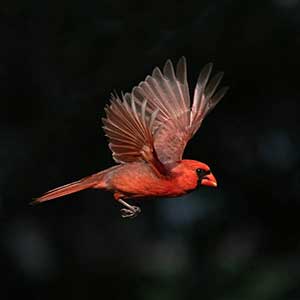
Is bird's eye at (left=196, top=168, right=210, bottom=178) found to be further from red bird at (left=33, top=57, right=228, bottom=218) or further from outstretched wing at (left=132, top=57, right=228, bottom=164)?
outstretched wing at (left=132, top=57, right=228, bottom=164)

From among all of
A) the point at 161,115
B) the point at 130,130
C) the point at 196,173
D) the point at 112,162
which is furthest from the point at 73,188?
the point at 112,162

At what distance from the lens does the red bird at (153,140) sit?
199 inches

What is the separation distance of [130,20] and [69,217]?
1554mm

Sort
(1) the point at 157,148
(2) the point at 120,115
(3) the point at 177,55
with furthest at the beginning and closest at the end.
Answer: (3) the point at 177,55
(1) the point at 157,148
(2) the point at 120,115

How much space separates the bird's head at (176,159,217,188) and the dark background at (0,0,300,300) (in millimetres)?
3093

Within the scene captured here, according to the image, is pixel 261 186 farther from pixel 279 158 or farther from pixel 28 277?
pixel 28 277

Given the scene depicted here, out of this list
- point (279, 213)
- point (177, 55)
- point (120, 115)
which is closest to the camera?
point (120, 115)

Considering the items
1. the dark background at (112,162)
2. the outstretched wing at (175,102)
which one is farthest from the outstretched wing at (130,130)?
the dark background at (112,162)

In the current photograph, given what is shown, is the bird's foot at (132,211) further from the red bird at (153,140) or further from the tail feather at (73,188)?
the tail feather at (73,188)

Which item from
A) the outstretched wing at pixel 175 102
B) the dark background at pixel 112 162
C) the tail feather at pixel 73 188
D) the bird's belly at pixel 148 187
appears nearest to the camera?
the bird's belly at pixel 148 187

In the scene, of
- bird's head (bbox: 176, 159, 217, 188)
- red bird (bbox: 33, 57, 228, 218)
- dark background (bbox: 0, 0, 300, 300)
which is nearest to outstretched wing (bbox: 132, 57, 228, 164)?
red bird (bbox: 33, 57, 228, 218)

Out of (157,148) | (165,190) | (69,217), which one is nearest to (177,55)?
(69,217)

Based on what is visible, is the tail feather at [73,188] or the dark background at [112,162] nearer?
the tail feather at [73,188]

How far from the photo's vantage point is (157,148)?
5645 millimetres
